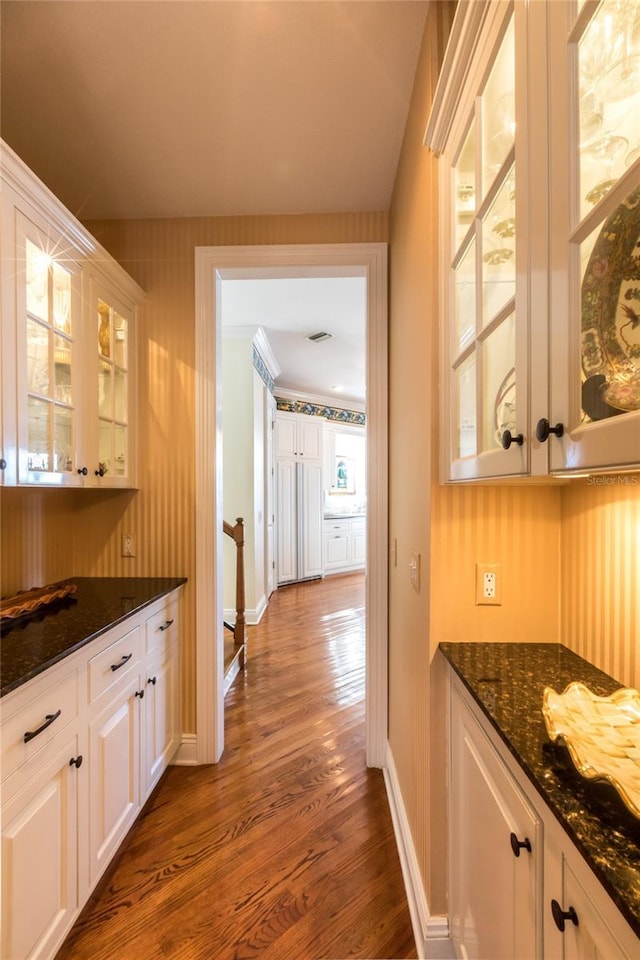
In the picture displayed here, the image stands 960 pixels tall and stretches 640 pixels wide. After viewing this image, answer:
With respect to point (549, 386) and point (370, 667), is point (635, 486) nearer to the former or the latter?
point (549, 386)

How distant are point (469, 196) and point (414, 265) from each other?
444 mm

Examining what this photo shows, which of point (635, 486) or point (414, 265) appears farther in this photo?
point (414, 265)

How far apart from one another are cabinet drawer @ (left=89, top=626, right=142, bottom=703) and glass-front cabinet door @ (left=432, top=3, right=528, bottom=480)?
1254 millimetres

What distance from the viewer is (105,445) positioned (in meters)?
1.86

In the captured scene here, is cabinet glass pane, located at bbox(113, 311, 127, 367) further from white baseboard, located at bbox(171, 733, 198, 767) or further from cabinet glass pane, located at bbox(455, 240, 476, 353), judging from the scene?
white baseboard, located at bbox(171, 733, 198, 767)

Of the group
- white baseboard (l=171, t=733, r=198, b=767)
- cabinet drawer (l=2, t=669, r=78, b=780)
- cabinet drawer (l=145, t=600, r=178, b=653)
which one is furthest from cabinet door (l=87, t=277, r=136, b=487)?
white baseboard (l=171, t=733, r=198, b=767)

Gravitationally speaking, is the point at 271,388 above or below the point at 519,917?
above

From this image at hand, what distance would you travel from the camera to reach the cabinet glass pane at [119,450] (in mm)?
1938

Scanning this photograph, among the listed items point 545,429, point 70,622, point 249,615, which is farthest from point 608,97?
point 249,615

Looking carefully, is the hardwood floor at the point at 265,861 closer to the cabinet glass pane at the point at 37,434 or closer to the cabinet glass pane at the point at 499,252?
the cabinet glass pane at the point at 37,434

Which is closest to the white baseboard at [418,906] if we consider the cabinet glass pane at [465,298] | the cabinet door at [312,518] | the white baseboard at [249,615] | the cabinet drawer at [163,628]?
the cabinet drawer at [163,628]

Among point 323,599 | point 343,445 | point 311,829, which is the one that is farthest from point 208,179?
point 343,445

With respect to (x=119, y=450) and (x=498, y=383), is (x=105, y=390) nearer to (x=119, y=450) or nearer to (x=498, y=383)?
(x=119, y=450)

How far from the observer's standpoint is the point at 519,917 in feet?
2.44
